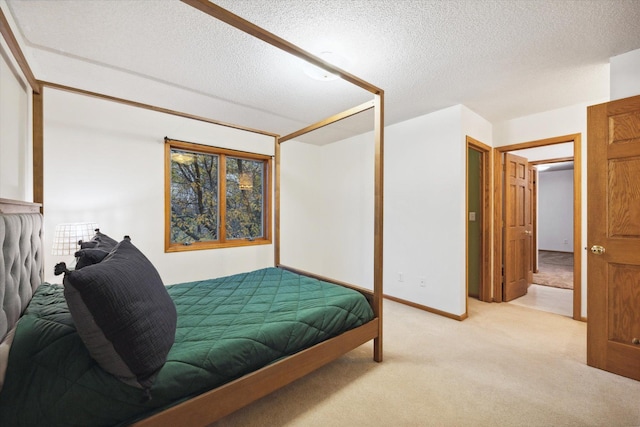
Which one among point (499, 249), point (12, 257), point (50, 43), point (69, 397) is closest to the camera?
point (69, 397)

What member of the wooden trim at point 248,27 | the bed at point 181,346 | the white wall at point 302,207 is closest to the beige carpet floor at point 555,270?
the white wall at point 302,207

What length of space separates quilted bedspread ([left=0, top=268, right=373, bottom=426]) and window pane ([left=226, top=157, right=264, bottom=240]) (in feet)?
5.61

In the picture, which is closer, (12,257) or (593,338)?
(12,257)

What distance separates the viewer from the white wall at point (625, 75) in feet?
6.62

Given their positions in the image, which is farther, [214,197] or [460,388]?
[214,197]

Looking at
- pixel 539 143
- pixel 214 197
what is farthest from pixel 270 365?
pixel 539 143

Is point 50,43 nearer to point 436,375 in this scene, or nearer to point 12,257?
point 12,257

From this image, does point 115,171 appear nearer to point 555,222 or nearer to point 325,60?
point 325,60

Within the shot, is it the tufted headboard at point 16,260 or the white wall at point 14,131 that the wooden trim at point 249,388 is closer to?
the tufted headboard at point 16,260

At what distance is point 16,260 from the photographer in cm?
130

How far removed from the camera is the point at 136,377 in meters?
1.05

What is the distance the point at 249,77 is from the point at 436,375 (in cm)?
290

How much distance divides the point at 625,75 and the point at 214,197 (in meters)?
4.24

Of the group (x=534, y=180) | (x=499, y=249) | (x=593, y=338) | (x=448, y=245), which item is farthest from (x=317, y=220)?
(x=534, y=180)
